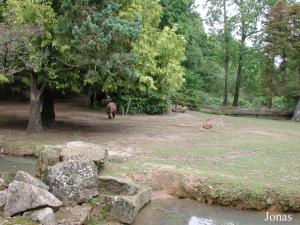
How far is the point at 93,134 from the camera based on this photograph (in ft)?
62.7

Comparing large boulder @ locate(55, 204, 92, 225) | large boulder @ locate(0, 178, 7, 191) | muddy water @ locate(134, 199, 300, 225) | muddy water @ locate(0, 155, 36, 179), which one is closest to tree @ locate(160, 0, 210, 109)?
muddy water @ locate(0, 155, 36, 179)

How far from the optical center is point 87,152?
1173 cm

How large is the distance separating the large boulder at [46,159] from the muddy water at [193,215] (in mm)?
2569

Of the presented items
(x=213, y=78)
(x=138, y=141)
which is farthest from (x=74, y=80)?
(x=213, y=78)

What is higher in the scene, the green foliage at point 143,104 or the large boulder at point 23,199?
the green foliage at point 143,104

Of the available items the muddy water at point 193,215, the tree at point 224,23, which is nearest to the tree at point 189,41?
the tree at point 224,23

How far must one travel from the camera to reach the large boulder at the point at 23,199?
27.9 feet

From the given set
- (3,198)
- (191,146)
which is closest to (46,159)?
(3,198)

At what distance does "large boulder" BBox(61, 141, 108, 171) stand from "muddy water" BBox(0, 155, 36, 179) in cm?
193

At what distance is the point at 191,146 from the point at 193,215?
270 inches

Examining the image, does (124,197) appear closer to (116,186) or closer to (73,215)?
(116,186)

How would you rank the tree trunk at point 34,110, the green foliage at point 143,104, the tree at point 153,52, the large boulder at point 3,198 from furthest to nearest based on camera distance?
the green foliage at point 143,104
the tree trunk at point 34,110
the tree at point 153,52
the large boulder at point 3,198

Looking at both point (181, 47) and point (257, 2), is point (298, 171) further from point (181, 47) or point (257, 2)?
point (257, 2)

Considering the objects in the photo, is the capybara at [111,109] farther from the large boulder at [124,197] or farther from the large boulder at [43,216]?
the large boulder at [43,216]
